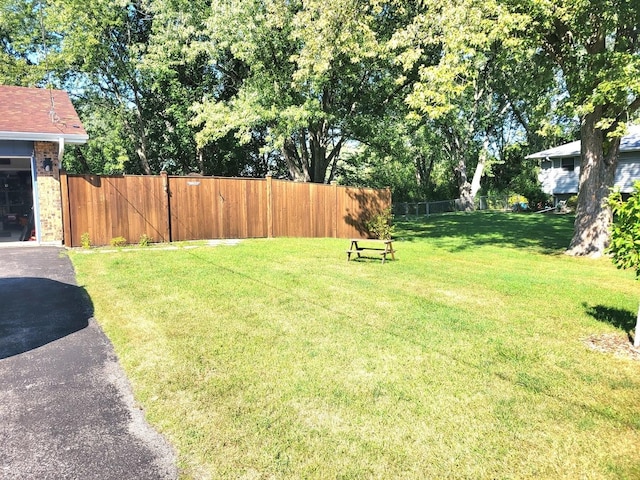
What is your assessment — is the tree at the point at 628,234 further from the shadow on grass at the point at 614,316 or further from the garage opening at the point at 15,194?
the garage opening at the point at 15,194

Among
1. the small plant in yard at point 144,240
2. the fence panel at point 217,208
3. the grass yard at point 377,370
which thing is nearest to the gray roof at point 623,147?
the grass yard at point 377,370

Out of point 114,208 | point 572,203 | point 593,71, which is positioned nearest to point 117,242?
point 114,208

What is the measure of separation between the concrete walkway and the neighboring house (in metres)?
26.4

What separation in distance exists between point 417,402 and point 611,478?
138 cm

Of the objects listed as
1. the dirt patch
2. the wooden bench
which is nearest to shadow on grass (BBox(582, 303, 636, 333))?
the dirt patch

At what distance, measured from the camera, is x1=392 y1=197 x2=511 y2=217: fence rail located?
26.9 m

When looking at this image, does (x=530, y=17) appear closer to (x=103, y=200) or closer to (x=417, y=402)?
(x=417, y=402)

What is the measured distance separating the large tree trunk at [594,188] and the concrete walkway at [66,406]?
11799 millimetres

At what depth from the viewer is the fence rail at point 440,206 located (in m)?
26.9

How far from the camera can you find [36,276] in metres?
8.09

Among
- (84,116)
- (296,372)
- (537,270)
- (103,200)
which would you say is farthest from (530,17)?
(84,116)

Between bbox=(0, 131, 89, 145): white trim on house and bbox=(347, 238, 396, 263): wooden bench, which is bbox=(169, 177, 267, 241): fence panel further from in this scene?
bbox=(347, 238, 396, 263): wooden bench

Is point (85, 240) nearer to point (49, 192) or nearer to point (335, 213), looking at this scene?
point (49, 192)

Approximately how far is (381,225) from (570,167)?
710 inches
